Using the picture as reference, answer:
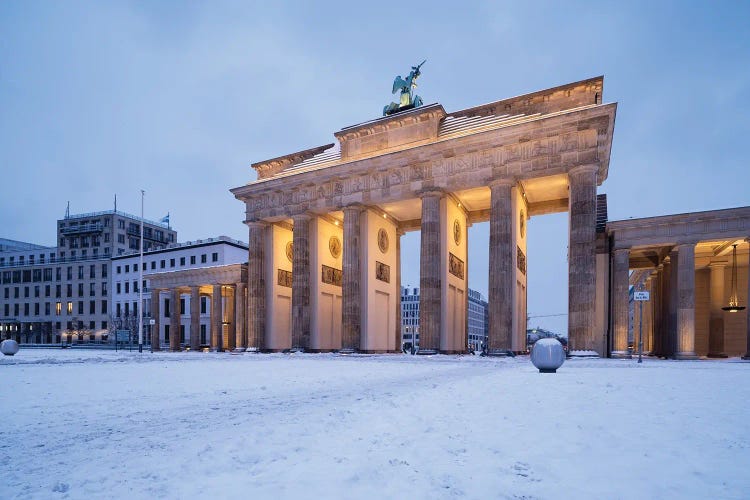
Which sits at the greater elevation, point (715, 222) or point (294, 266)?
point (715, 222)

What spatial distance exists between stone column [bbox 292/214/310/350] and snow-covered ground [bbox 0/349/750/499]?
28.5m

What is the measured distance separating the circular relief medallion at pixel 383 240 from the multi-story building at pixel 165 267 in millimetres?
36914

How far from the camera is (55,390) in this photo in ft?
37.8

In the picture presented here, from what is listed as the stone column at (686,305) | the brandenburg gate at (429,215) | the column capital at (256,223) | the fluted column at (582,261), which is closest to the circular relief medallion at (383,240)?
the brandenburg gate at (429,215)

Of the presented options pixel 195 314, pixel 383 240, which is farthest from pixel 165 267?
pixel 383 240

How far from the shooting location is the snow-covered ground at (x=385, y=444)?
4500 millimetres

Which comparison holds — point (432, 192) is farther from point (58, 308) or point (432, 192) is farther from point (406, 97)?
point (58, 308)

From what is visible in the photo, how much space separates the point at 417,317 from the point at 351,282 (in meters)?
127

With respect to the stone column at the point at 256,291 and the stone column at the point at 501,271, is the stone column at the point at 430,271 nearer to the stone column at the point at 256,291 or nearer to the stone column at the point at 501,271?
the stone column at the point at 501,271

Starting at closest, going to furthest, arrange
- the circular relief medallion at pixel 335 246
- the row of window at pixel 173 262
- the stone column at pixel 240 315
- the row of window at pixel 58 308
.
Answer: the circular relief medallion at pixel 335 246 → the stone column at pixel 240 315 → the row of window at pixel 173 262 → the row of window at pixel 58 308

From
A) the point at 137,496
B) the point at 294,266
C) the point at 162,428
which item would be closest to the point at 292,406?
the point at 162,428

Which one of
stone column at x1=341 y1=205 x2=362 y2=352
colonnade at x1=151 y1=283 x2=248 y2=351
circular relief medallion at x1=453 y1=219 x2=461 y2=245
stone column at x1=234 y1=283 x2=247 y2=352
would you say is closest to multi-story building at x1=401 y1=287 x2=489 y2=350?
Result: colonnade at x1=151 y1=283 x2=248 y2=351

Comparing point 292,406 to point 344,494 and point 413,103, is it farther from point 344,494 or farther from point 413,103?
point 413,103

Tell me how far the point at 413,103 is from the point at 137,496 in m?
37.4
